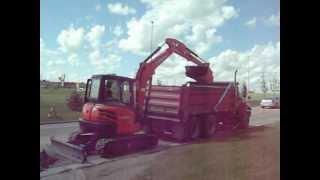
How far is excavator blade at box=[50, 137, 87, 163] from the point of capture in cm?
205

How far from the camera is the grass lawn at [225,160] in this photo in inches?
85.9

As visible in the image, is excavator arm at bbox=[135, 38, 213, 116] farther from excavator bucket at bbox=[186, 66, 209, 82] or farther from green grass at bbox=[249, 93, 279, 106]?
green grass at bbox=[249, 93, 279, 106]

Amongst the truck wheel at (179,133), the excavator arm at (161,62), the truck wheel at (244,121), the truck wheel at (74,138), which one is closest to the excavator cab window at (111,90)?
the excavator arm at (161,62)

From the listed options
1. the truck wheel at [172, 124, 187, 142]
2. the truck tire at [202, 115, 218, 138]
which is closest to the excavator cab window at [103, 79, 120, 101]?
the truck wheel at [172, 124, 187, 142]

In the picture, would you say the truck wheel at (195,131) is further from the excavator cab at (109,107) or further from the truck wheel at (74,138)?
the truck wheel at (74,138)

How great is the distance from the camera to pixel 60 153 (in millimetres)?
2043

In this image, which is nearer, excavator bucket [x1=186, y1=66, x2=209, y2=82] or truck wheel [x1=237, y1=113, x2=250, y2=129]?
excavator bucket [x1=186, y1=66, x2=209, y2=82]

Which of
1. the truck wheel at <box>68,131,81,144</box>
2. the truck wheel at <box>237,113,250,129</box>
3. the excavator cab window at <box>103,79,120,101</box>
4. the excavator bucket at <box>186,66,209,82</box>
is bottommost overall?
the truck wheel at <box>68,131,81,144</box>

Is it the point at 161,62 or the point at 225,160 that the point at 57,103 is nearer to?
the point at 161,62

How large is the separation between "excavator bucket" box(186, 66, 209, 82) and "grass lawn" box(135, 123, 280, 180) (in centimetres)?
37

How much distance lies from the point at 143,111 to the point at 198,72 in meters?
0.39
